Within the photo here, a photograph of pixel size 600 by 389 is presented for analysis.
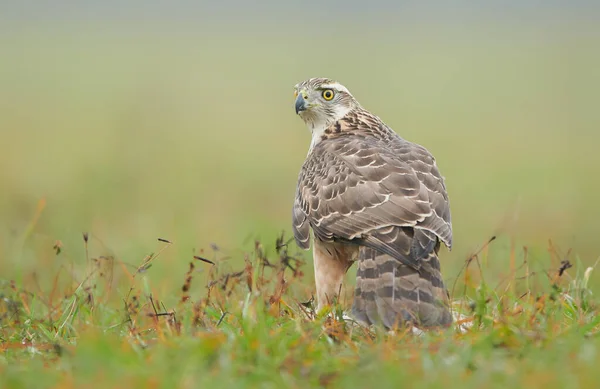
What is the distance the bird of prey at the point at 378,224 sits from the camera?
6008 mm

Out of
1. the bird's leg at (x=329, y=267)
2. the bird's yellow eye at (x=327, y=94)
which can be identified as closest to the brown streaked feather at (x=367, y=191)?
the bird's leg at (x=329, y=267)

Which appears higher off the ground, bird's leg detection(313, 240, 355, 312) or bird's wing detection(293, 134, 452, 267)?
bird's wing detection(293, 134, 452, 267)

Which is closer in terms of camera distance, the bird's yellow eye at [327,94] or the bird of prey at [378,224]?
the bird of prey at [378,224]

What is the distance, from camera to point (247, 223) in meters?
13.7

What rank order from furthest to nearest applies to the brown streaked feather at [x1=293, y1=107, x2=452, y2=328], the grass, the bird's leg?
the bird's leg
the brown streaked feather at [x1=293, y1=107, x2=452, y2=328]
the grass

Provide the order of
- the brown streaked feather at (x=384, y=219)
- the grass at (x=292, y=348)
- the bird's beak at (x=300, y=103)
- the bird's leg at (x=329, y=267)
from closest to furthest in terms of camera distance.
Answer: the grass at (x=292, y=348) → the brown streaked feather at (x=384, y=219) → the bird's leg at (x=329, y=267) → the bird's beak at (x=300, y=103)

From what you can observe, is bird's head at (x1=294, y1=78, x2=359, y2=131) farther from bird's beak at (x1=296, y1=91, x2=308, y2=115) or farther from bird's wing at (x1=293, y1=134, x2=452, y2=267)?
bird's wing at (x1=293, y1=134, x2=452, y2=267)

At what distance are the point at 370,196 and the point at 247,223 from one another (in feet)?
23.8

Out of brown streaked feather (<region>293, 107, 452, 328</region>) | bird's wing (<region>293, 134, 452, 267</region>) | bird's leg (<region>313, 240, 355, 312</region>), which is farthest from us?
bird's leg (<region>313, 240, 355, 312</region>)

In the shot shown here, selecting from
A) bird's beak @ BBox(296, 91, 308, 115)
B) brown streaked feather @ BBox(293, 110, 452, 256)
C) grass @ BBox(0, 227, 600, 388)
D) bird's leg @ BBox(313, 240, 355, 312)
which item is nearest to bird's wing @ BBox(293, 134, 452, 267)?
brown streaked feather @ BBox(293, 110, 452, 256)

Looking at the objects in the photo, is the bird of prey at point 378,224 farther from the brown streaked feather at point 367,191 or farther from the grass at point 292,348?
the grass at point 292,348

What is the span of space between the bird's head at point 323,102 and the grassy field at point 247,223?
1485mm

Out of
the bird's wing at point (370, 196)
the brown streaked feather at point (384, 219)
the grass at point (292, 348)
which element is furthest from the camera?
the bird's wing at point (370, 196)

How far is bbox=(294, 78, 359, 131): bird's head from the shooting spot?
8.27 m
